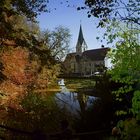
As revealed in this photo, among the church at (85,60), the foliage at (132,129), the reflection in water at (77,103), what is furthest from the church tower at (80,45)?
the foliage at (132,129)

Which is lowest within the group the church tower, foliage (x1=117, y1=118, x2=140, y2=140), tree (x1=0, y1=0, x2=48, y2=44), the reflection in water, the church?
foliage (x1=117, y1=118, x2=140, y2=140)

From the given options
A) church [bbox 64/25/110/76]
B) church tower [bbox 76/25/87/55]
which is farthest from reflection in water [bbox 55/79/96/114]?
church tower [bbox 76/25/87/55]

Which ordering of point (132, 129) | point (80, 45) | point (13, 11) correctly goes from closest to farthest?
point (132, 129), point (13, 11), point (80, 45)

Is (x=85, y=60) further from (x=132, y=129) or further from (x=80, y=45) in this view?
(x=132, y=129)

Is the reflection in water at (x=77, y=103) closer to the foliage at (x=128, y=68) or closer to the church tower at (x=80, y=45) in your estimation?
the foliage at (x=128, y=68)

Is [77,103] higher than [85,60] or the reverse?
the reverse

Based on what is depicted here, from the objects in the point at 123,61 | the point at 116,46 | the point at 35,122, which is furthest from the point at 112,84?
the point at 35,122

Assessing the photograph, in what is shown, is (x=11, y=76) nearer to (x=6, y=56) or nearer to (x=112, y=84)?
(x=6, y=56)

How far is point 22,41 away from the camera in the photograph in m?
19.4

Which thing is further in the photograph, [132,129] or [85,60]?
[85,60]

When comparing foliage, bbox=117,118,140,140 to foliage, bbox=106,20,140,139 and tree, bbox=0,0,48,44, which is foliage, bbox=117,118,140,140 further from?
tree, bbox=0,0,48,44

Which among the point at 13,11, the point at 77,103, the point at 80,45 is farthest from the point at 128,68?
the point at 80,45

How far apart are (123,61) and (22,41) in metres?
7.60

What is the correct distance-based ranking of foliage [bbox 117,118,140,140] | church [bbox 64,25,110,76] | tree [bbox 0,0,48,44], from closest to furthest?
foliage [bbox 117,118,140,140] → tree [bbox 0,0,48,44] → church [bbox 64,25,110,76]
